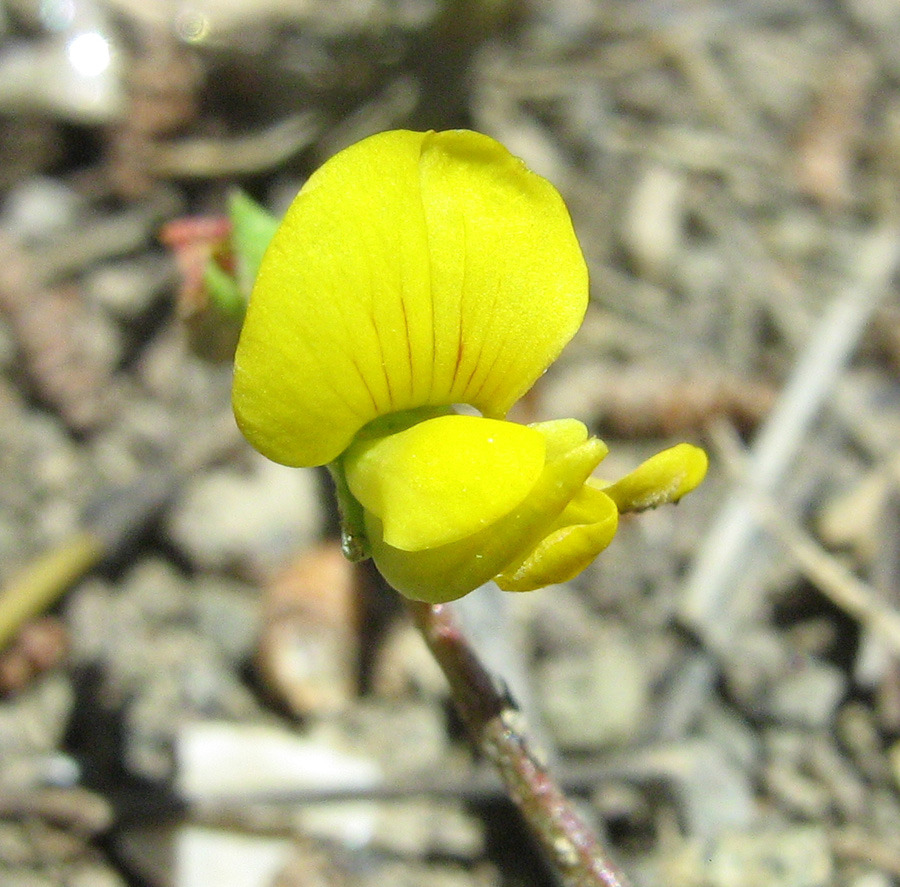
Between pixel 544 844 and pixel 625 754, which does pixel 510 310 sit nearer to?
pixel 544 844

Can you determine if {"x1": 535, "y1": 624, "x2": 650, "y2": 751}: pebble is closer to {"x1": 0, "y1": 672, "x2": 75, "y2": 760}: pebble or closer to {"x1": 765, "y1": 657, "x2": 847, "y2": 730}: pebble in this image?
{"x1": 765, "y1": 657, "x2": 847, "y2": 730}: pebble

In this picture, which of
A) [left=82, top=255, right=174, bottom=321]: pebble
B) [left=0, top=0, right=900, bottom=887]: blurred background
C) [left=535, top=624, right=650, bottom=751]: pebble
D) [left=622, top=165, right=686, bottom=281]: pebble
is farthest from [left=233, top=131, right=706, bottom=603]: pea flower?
[left=622, top=165, right=686, bottom=281]: pebble

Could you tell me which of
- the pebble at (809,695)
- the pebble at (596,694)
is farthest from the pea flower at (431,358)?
the pebble at (809,695)

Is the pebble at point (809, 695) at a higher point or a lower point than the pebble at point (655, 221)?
lower

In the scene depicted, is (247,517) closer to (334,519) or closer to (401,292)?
(334,519)

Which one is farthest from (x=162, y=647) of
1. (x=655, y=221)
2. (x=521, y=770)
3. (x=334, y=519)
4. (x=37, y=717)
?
(x=655, y=221)

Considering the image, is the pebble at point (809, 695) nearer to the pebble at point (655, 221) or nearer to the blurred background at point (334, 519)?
the blurred background at point (334, 519)
